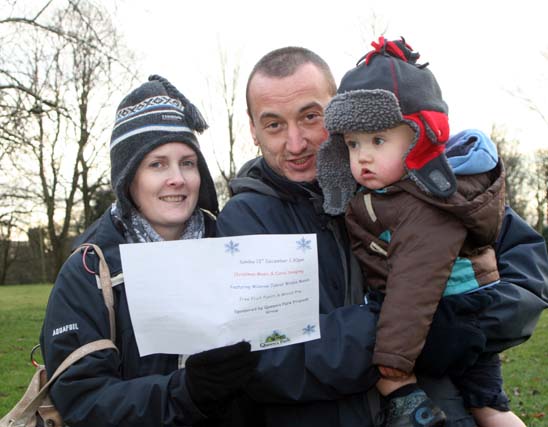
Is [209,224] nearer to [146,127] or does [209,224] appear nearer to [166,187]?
[166,187]

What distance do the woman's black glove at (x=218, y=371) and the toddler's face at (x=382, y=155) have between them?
0.87m

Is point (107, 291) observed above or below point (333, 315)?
above

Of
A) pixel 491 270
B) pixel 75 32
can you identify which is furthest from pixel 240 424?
pixel 75 32

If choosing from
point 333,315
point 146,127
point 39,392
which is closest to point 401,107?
point 333,315

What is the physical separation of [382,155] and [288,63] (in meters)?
0.77

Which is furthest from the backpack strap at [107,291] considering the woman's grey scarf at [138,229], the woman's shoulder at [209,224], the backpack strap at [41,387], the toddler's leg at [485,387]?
the toddler's leg at [485,387]

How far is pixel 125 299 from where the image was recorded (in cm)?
248

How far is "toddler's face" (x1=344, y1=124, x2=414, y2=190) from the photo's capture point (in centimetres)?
246

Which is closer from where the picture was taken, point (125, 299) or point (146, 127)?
point (125, 299)

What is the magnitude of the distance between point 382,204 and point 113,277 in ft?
3.76

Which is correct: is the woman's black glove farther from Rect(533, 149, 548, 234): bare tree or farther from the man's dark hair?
Rect(533, 149, 548, 234): bare tree

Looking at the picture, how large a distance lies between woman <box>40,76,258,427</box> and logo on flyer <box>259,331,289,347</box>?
7cm

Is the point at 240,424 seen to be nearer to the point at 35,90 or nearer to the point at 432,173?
the point at 432,173

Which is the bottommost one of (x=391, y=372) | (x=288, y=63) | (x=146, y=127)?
(x=391, y=372)
